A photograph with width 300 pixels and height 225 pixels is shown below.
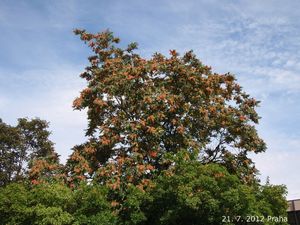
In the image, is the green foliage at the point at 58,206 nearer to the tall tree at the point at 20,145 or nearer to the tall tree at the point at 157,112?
the tall tree at the point at 157,112

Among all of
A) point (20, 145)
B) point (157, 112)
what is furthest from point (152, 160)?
point (20, 145)

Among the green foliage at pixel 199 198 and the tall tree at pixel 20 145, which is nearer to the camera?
the green foliage at pixel 199 198

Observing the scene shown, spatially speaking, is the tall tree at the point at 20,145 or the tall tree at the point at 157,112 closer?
the tall tree at the point at 157,112

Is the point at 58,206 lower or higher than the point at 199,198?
lower

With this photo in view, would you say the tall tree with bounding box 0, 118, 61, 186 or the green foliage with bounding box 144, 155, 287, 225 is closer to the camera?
the green foliage with bounding box 144, 155, 287, 225

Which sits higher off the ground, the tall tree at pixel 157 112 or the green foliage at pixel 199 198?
the tall tree at pixel 157 112

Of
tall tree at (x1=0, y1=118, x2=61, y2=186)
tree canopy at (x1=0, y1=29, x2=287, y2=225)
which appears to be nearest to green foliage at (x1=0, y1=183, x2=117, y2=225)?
tree canopy at (x1=0, y1=29, x2=287, y2=225)

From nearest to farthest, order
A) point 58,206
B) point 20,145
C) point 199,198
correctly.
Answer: point 199,198
point 58,206
point 20,145

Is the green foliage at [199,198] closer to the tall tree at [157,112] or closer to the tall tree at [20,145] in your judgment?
the tall tree at [157,112]

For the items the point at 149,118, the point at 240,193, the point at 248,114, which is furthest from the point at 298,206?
the point at 149,118

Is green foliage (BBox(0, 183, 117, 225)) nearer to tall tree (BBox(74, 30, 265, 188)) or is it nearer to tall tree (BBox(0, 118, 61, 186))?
tall tree (BBox(74, 30, 265, 188))

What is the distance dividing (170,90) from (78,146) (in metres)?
6.47

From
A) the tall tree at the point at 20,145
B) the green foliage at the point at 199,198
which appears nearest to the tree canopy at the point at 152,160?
the green foliage at the point at 199,198

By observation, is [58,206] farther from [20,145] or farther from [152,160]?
[20,145]
